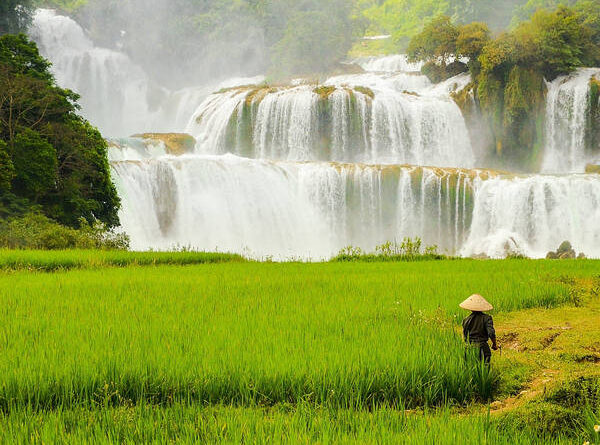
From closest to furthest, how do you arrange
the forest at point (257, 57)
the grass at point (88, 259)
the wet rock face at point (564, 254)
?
the grass at point (88, 259), the forest at point (257, 57), the wet rock face at point (564, 254)

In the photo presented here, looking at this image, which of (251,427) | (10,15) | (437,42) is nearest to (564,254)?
(251,427)

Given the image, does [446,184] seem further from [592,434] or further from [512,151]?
→ [592,434]

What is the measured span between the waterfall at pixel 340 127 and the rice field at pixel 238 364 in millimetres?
26651

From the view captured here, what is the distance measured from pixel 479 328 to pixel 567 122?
35.2m

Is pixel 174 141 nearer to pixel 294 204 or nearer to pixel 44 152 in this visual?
pixel 294 204

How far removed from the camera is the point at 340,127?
33.2m

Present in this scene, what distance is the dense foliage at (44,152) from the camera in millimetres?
14766

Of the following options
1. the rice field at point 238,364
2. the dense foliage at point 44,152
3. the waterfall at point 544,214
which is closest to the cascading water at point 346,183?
the waterfall at point 544,214

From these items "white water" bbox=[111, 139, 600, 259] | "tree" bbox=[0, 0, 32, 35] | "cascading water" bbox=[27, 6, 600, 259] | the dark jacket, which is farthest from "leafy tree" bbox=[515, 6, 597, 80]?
the dark jacket

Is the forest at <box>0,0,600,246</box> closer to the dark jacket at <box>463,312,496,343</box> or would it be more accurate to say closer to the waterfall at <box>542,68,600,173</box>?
the waterfall at <box>542,68,600,173</box>

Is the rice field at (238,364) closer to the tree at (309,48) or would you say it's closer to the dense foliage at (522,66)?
the dense foliage at (522,66)

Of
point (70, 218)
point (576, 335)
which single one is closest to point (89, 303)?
point (576, 335)

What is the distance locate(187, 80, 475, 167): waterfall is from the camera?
32656 mm

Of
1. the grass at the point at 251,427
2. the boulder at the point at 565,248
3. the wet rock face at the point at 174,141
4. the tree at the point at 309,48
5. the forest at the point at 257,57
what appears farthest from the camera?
the tree at the point at 309,48
